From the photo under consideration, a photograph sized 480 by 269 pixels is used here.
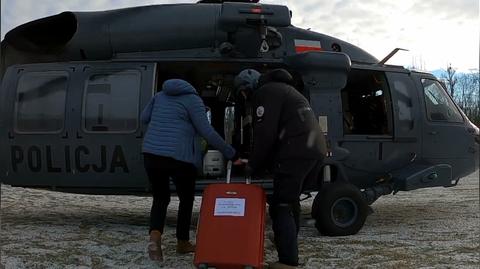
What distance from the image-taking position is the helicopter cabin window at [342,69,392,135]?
7.32m

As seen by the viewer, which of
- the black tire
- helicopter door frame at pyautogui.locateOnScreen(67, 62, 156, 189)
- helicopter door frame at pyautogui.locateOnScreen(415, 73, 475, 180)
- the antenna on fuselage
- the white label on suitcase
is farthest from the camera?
the antenna on fuselage

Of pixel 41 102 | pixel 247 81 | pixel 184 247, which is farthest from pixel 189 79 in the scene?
pixel 184 247

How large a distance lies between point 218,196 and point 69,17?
3.95m

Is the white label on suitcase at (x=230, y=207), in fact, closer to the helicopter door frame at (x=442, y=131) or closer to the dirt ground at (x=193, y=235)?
the dirt ground at (x=193, y=235)

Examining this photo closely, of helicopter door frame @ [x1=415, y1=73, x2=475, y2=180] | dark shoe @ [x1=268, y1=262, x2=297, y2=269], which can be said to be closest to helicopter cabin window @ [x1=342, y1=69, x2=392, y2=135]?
helicopter door frame @ [x1=415, y1=73, x2=475, y2=180]

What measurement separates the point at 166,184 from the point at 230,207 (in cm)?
94

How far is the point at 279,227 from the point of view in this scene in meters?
4.47

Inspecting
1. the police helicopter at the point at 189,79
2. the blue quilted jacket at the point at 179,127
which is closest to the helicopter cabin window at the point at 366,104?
the police helicopter at the point at 189,79

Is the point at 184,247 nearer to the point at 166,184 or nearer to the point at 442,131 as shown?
the point at 166,184

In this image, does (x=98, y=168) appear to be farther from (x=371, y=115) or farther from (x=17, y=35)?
(x=371, y=115)

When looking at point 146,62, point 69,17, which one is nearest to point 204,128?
point 146,62

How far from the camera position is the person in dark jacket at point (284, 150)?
4422 mm

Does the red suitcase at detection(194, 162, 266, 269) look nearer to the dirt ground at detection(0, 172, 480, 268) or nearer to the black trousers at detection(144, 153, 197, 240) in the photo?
the black trousers at detection(144, 153, 197, 240)

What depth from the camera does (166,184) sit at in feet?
16.4
